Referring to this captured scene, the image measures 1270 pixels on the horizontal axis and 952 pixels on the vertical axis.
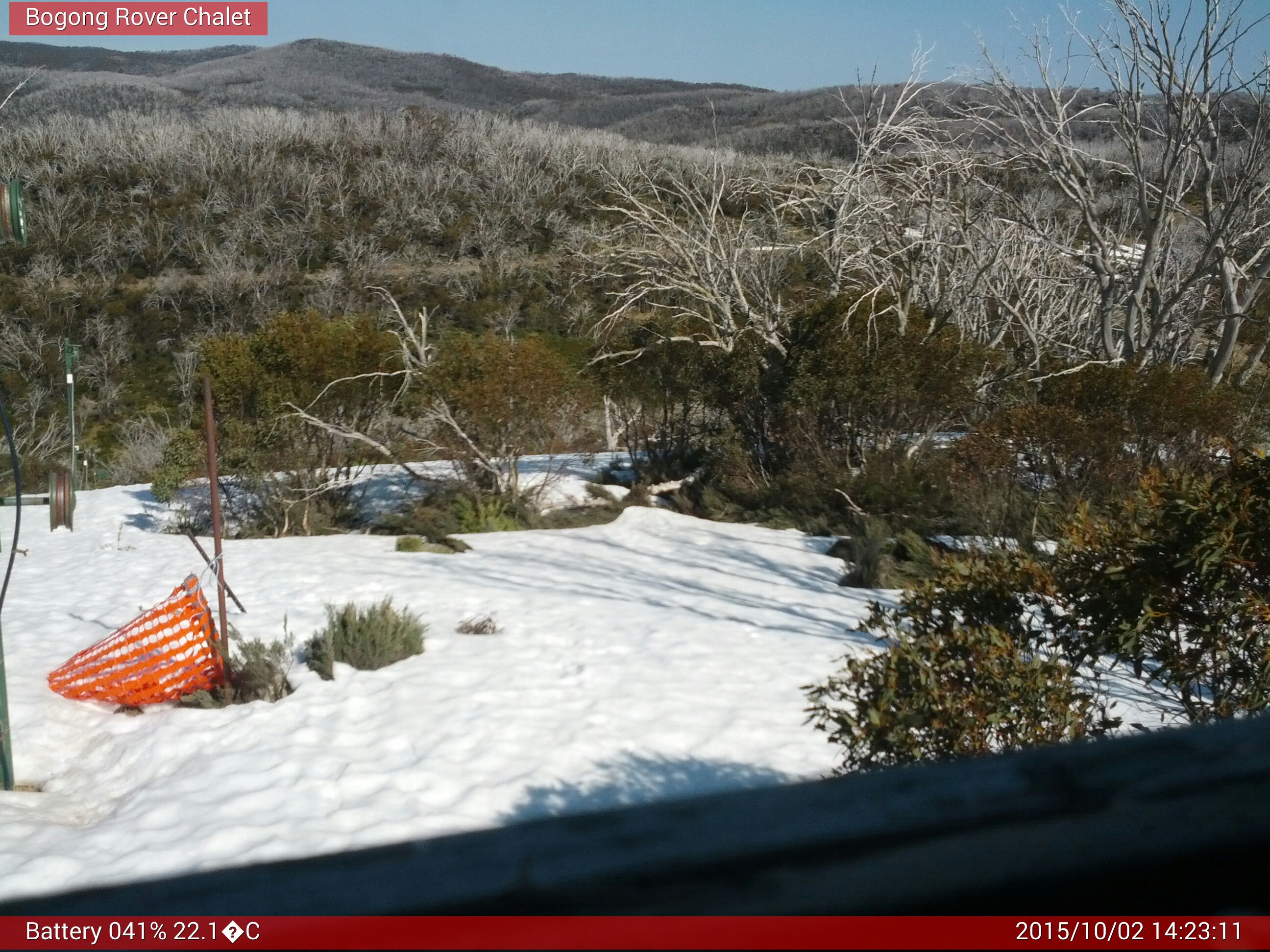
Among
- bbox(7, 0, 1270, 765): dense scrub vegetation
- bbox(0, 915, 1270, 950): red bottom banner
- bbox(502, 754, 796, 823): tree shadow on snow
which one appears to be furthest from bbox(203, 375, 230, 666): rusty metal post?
bbox(0, 915, 1270, 950): red bottom banner

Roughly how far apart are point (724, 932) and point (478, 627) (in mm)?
6554

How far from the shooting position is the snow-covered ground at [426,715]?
4293 millimetres

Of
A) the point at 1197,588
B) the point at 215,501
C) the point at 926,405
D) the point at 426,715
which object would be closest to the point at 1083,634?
the point at 1197,588

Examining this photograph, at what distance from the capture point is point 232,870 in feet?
2.78

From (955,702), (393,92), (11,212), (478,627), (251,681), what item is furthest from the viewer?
(393,92)

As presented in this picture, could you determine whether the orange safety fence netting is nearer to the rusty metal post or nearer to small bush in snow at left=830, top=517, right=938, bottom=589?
the rusty metal post

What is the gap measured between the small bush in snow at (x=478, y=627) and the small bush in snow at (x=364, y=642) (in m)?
0.41

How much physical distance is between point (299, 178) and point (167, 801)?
40889 mm

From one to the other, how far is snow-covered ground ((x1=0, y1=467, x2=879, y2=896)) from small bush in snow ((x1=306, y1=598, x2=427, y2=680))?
95 millimetres

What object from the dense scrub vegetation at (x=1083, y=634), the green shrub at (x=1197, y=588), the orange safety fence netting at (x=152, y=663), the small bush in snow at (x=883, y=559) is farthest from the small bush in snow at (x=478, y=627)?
the green shrub at (x=1197, y=588)

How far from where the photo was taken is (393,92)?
72.0 metres

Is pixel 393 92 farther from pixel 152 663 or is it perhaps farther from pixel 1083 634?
pixel 1083 634

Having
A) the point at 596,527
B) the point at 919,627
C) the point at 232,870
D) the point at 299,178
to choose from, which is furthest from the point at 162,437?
the point at 299,178

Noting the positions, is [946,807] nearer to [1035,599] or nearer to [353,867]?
[353,867]
